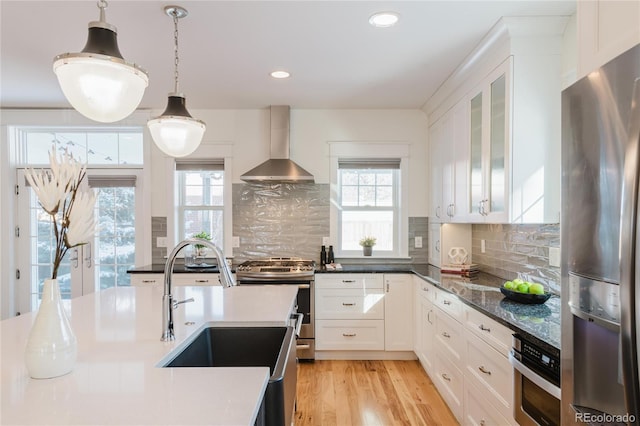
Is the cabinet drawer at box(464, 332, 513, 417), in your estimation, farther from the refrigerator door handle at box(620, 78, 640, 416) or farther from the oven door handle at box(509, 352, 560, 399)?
the refrigerator door handle at box(620, 78, 640, 416)

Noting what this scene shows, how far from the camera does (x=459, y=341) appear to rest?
2.34 metres

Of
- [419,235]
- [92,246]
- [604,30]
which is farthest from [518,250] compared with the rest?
[92,246]

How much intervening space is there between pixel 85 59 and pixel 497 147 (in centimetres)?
227

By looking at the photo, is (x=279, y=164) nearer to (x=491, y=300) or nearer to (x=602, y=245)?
(x=491, y=300)

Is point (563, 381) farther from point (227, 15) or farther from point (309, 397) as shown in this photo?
point (227, 15)

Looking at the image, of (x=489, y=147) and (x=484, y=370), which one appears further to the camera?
(x=489, y=147)

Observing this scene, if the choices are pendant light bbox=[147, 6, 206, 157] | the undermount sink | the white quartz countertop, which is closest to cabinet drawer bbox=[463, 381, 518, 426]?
the undermount sink

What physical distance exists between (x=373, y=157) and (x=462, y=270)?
157 cm

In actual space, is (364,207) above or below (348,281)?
above

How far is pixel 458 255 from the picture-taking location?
3.43 m

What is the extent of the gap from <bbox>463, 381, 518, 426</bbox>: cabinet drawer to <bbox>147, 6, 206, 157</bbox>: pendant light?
211 cm

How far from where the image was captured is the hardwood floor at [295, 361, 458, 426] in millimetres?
2561

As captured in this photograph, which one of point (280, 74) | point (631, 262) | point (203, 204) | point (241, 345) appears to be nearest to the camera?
point (631, 262)

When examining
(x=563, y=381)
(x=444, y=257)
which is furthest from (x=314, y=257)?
(x=563, y=381)
